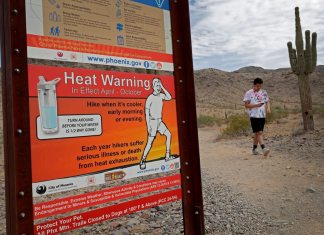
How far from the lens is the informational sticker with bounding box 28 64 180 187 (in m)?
2.26

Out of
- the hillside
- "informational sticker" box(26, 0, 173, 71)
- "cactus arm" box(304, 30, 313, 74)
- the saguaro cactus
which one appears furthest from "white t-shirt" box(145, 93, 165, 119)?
the hillside

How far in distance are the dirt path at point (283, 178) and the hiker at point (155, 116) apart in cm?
223

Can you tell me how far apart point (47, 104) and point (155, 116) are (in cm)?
94

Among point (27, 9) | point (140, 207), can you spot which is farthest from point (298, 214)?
point (27, 9)

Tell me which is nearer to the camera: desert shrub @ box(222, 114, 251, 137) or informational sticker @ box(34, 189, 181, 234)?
informational sticker @ box(34, 189, 181, 234)

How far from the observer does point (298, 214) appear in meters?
4.80

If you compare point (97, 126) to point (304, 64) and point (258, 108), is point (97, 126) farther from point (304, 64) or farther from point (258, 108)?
point (304, 64)

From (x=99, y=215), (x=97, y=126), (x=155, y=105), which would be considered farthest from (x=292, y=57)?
(x=99, y=215)

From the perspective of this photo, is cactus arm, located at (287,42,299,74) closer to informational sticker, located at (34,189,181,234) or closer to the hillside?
informational sticker, located at (34,189,181,234)

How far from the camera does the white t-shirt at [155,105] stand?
9.57ft

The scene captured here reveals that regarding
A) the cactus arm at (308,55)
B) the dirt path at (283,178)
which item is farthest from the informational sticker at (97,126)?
the cactus arm at (308,55)

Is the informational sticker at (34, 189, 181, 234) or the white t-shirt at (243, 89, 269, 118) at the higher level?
the white t-shirt at (243, 89, 269, 118)

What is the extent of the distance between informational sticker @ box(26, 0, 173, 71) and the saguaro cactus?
10.5 metres

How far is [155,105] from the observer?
296 cm
